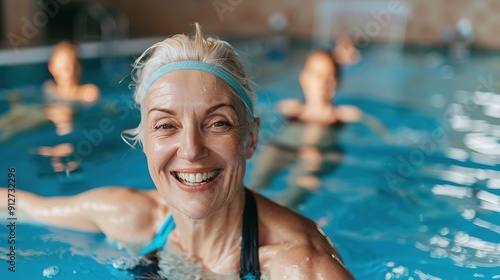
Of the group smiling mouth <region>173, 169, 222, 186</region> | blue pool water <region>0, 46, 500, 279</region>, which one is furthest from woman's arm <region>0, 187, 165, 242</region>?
smiling mouth <region>173, 169, 222, 186</region>

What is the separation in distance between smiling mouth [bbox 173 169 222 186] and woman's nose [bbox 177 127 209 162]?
0.06 m

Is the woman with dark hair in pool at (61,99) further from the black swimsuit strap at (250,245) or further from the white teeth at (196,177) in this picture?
the white teeth at (196,177)

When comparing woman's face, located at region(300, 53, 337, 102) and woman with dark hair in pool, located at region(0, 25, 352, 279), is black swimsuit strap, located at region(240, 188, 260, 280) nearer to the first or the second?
woman with dark hair in pool, located at region(0, 25, 352, 279)

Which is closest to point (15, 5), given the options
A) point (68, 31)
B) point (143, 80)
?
point (68, 31)

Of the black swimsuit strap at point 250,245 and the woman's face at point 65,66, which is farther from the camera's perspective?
the woman's face at point 65,66

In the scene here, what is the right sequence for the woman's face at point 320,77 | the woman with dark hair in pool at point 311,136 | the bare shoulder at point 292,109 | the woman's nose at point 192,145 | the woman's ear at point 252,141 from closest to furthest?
1. the woman's nose at point 192,145
2. the woman's ear at point 252,141
3. the woman with dark hair in pool at point 311,136
4. the woman's face at point 320,77
5. the bare shoulder at point 292,109

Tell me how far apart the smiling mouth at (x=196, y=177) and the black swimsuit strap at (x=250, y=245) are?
0.33m

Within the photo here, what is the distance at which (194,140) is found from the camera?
203 centimetres

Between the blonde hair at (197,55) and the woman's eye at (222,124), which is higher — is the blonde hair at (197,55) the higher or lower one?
the higher one

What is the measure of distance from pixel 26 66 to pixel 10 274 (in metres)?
5.70

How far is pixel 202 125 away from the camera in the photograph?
6.80 feet

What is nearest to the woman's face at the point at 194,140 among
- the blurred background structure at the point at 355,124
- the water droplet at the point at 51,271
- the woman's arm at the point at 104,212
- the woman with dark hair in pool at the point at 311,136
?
the blurred background structure at the point at 355,124

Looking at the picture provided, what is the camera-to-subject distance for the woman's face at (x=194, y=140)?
2.05 metres

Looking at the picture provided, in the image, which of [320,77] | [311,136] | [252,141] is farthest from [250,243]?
[320,77]
